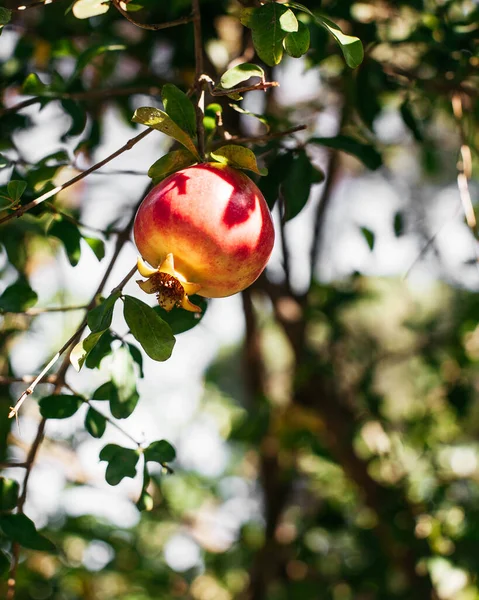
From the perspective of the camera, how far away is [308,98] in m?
2.06

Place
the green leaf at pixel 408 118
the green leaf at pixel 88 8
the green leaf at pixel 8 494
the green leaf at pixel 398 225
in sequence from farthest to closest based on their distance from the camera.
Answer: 1. the green leaf at pixel 398 225
2. the green leaf at pixel 408 118
3. the green leaf at pixel 8 494
4. the green leaf at pixel 88 8

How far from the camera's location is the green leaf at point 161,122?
0.57m

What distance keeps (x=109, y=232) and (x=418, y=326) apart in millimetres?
1104

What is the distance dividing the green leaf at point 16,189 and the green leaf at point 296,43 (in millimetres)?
279

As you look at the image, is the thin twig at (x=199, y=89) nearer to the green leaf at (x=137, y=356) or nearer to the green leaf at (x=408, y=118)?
the green leaf at (x=137, y=356)

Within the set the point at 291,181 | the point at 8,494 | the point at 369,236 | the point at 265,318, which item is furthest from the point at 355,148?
the point at 265,318

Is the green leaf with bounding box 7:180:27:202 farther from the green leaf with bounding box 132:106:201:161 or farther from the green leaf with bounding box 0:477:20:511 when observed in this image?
the green leaf with bounding box 0:477:20:511

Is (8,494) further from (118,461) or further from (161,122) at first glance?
(161,122)

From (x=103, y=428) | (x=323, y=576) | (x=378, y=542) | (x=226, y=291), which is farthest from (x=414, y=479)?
(x=226, y=291)

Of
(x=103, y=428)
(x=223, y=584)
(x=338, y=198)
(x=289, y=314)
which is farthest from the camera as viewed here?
(x=338, y=198)

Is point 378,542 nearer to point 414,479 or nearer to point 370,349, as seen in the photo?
point 414,479

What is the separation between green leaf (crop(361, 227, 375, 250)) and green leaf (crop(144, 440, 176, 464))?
1.67 feet

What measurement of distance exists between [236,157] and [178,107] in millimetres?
69

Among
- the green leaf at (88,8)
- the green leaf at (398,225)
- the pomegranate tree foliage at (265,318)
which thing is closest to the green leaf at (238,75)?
the pomegranate tree foliage at (265,318)
